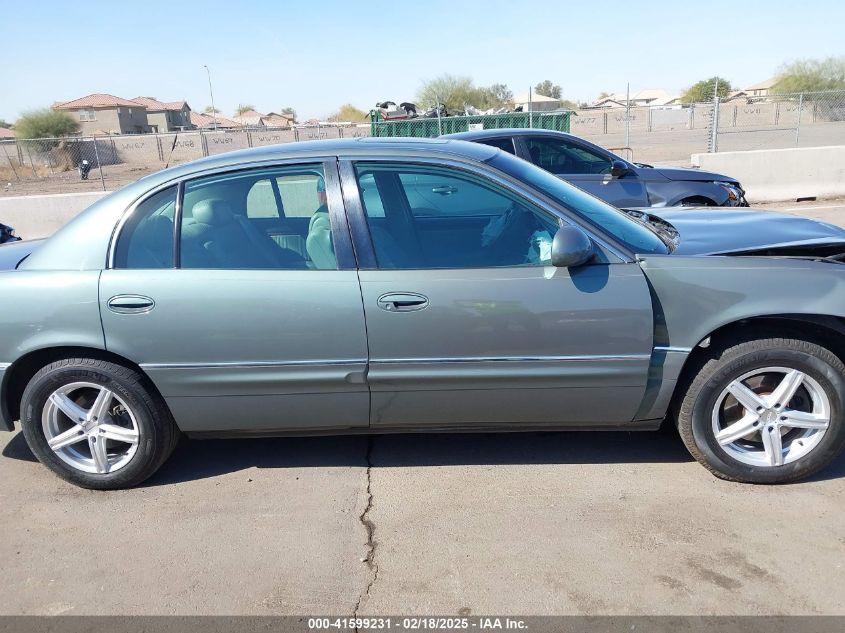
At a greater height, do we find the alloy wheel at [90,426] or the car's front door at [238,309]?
the car's front door at [238,309]

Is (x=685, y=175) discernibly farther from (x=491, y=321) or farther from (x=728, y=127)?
(x=728, y=127)

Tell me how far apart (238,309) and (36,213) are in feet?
29.9

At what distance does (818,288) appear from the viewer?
3.04 m

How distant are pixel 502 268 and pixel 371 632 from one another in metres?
1.63

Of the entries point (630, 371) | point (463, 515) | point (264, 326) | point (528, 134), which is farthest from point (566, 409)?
point (528, 134)

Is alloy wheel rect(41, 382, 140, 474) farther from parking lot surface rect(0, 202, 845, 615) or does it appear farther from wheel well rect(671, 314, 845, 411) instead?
wheel well rect(671, 314, 845, 411)

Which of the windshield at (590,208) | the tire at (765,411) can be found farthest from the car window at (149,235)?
the tire at (765,411)

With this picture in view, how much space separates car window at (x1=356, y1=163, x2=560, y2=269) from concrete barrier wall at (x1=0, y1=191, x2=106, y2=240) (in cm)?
865

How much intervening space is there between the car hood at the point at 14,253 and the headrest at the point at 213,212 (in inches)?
40.7

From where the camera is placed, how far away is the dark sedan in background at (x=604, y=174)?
7.68 m

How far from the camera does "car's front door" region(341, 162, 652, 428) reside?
10.1ft

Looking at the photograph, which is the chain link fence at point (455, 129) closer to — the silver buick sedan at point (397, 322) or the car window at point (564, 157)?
the car window at point (564, 157)

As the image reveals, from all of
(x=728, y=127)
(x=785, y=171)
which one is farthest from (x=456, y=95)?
(x=785, y=171)

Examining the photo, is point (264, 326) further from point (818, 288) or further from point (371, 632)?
point (818, 288)
